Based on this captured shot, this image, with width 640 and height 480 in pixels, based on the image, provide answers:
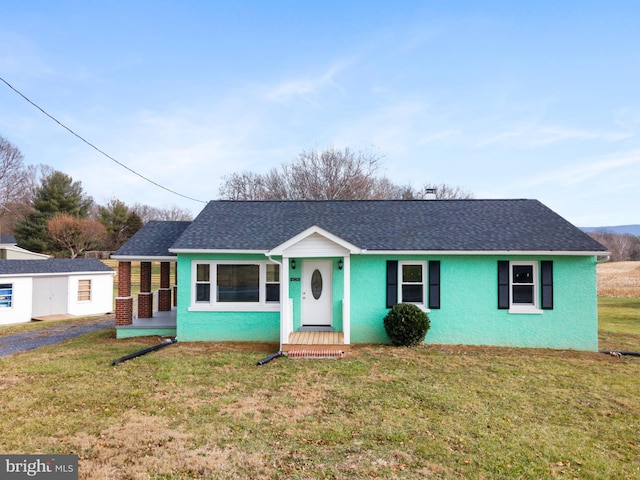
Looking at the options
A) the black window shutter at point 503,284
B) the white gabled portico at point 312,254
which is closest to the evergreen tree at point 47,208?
the white gabled portico at point 312,254

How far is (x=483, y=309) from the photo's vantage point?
10.9 meters

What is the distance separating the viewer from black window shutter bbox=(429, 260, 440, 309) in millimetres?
10930

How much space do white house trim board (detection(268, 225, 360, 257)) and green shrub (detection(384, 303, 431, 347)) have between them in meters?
→ 2.19

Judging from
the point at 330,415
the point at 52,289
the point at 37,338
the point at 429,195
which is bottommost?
the point at 37,338

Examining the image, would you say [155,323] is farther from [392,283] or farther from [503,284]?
[503,284]

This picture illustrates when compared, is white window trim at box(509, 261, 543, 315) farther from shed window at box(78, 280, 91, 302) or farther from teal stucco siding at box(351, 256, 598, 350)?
shed window at box(78, 280, 91, 302)

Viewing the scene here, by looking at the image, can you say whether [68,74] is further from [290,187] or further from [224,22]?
[290,187]

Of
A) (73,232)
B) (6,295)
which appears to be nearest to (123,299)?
(6,295)

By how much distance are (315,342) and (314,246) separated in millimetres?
2646

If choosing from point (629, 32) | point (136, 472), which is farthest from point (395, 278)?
point (629, 32)

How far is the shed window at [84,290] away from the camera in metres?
22.8

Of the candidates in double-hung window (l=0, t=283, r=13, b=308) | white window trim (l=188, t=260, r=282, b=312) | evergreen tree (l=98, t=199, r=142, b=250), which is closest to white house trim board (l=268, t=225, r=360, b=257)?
white window trim (l=188, t=260, r=282, b=312)

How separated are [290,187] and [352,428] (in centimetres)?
3440

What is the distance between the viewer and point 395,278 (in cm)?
1105
